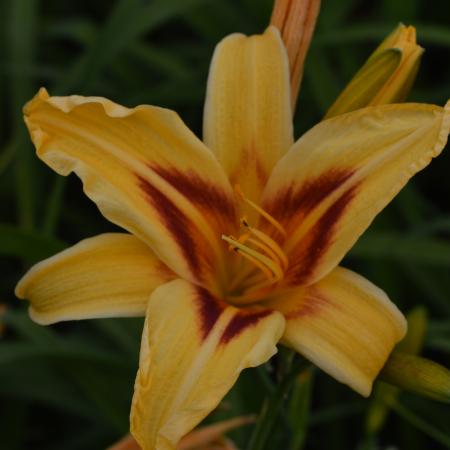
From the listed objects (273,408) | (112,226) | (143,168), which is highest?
(143,168)

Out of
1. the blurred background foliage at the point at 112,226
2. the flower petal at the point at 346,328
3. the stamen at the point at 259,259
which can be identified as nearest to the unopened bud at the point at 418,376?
the flower petal at the point at 346,328

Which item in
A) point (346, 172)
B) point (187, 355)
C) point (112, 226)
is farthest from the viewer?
point (112, 226)

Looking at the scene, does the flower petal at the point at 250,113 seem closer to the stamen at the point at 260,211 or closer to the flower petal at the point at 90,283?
the stamen at the point at 260,211

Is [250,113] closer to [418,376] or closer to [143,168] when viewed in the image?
[143,168]

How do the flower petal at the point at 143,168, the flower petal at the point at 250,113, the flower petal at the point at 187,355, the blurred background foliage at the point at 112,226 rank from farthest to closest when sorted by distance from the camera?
the blurred background foliage at the point at 112,226 < the flower petal at the point at 250,113 < the flower petal at the point at 143,168 < the flower petal at the point at 187,355

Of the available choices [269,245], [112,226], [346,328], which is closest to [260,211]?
[269,245]

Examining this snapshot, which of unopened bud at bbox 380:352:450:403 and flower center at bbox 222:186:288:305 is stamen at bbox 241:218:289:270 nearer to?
flower center at bbox 222:186:288:305
